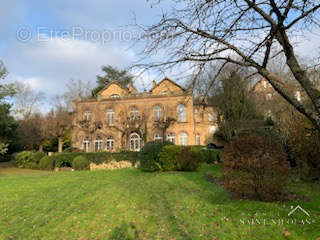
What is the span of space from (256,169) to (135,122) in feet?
76.9

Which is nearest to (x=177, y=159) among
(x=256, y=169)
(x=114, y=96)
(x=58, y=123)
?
(x=256, y=169)

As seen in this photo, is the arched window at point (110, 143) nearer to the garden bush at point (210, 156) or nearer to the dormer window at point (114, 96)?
the dormer window at point (114, 96)

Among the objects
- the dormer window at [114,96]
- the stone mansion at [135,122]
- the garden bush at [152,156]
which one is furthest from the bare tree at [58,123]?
the garden bush at [152,156]

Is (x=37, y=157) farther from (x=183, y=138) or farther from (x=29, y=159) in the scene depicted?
(x=183, y=138)

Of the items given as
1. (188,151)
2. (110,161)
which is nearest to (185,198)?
(188,151)

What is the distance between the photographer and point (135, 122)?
2847 cm

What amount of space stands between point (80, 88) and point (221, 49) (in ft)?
126

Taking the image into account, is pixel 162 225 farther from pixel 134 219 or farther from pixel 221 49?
pixel 221 49

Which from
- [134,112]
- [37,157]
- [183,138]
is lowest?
[37,157]

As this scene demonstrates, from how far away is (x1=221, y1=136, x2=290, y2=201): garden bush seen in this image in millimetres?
5672

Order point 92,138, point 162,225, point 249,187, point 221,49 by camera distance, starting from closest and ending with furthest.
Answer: point 221,49, point 162,225, point 249,187, point 92,138

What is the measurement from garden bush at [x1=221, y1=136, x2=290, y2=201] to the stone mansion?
70.9 ft

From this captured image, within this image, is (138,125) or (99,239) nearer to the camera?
(99,239)

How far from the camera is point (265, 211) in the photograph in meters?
4.85
